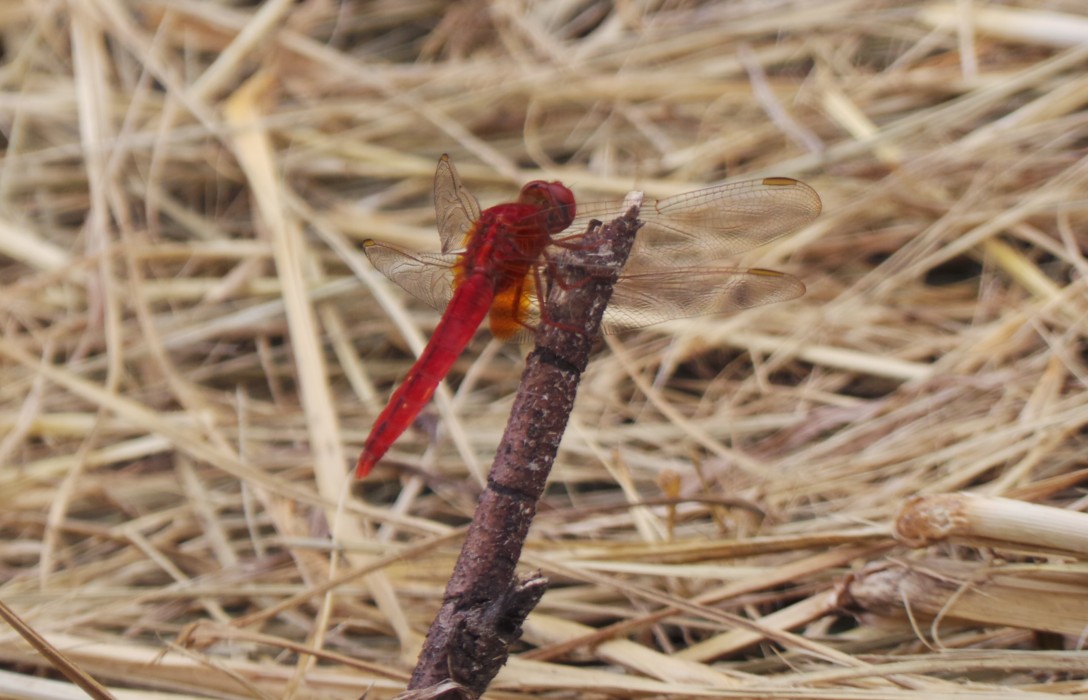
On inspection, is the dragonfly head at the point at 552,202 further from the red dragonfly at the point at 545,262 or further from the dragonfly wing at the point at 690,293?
the dragonfly wing at the point at 690,293

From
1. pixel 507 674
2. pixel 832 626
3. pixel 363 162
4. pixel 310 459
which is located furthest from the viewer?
pixel 363 162

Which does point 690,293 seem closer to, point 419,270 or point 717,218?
point 717,218

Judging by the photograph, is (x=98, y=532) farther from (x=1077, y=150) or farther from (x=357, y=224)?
(x=1077, y=150)

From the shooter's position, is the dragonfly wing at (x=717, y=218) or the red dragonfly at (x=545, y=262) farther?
the dragonfly wing at (x=717, y=218)

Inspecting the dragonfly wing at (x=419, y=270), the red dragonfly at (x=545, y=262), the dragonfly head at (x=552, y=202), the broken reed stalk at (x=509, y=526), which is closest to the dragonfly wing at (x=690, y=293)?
the red dragonfly at (x=545, y=262)

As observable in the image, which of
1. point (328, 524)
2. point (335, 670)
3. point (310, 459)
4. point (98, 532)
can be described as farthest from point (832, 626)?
point (98, 532)

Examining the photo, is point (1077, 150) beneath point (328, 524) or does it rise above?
above

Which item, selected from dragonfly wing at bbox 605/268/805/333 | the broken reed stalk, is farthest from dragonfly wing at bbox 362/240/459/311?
the broken reed stalk
